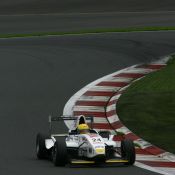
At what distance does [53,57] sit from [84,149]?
1336 centimetres

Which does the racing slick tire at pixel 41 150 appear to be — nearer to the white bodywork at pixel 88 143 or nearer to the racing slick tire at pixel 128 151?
the white bodywork at pixel 88 143

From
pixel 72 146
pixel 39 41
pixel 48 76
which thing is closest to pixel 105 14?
pixel 39 41

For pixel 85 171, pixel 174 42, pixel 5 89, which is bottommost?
pixel 85 171

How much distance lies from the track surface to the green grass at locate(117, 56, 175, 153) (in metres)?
1.51

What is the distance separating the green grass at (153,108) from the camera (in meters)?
15.3

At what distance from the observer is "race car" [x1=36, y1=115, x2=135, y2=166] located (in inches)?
503

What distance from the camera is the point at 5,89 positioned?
21203 millimetres

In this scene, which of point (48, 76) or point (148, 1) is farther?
point (148, 1)

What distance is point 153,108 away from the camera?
17.8m

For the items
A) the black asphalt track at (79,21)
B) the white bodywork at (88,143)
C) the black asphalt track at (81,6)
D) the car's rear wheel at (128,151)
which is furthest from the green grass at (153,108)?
the black asphalt track at (81,6)

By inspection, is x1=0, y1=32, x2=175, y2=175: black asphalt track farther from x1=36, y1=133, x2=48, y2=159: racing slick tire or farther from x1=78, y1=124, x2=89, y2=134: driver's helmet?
x1=78, y1=124, x2=89, y2=134: driver's helmet

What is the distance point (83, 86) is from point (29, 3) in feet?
71.7

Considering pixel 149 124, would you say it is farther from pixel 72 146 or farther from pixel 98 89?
pixel 98 89

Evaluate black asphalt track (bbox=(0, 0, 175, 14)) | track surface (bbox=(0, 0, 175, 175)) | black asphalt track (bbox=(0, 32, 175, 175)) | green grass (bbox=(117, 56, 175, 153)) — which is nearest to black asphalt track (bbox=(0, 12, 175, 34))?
track surface (bbox=(0, 0, 175, 175))
